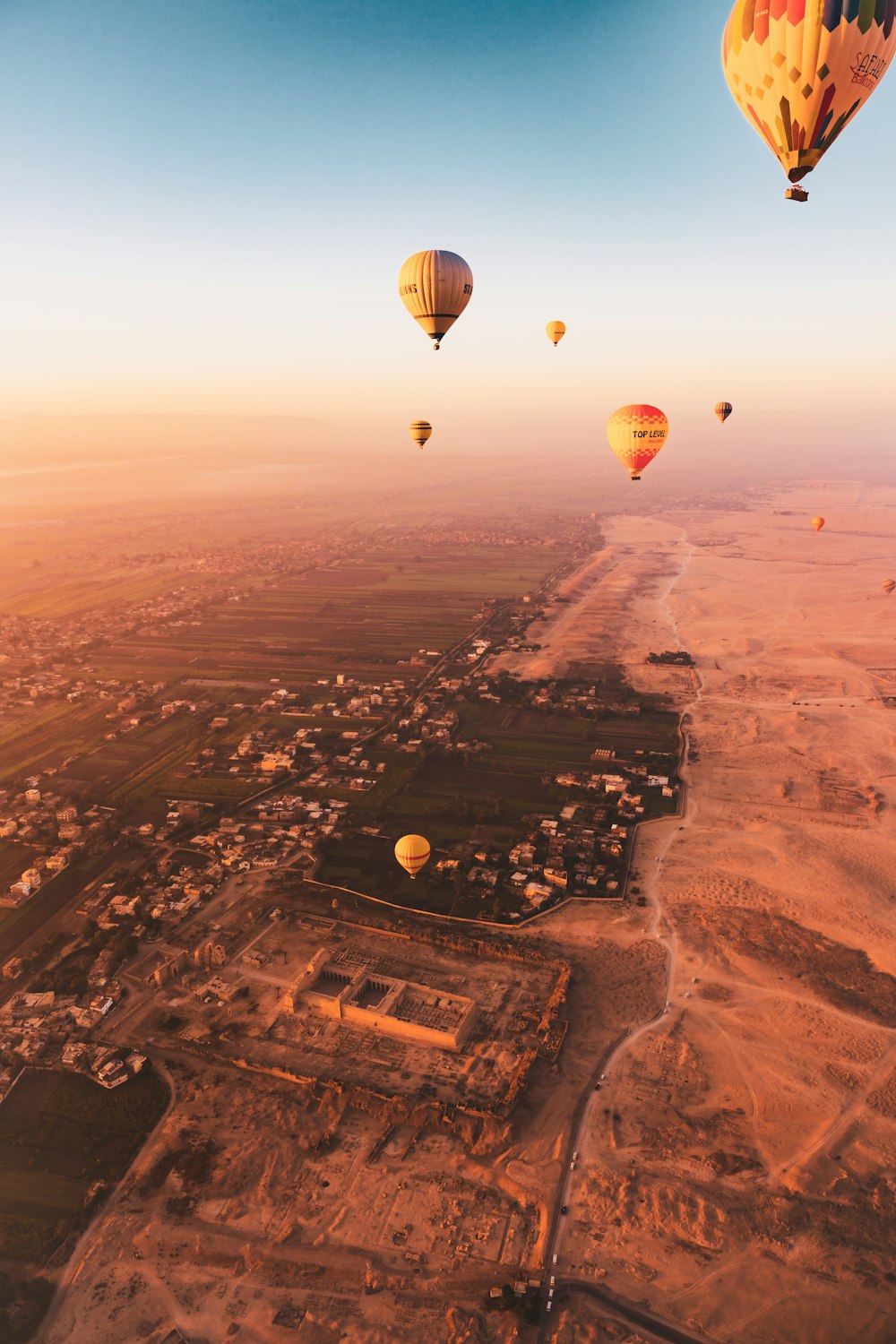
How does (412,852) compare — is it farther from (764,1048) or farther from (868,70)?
(868,70)

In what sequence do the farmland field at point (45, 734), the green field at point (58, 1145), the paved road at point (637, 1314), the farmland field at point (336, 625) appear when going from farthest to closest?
the farmland field at point (336, 625), the farmland field at point (45, 734), the green field at point (58, 1145), the paved road at point (637, 1314)

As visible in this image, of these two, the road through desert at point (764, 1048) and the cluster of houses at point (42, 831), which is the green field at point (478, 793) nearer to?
the road through desert at point (764, 1048)

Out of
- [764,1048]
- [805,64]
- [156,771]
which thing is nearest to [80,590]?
[156,771]

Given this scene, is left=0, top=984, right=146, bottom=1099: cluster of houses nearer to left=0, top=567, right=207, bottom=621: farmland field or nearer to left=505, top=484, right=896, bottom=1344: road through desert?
left=505, top=484, right=896, bottom=1344: road through desert

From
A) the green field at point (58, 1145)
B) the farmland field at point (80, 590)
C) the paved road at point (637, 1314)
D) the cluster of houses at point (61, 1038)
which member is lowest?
the paved road at point (637, 1314)

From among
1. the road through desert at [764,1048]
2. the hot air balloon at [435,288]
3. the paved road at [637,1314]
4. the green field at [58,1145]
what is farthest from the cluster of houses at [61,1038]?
the hot air balloon at [435,288]

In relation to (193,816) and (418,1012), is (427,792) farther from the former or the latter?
(418,1012)
